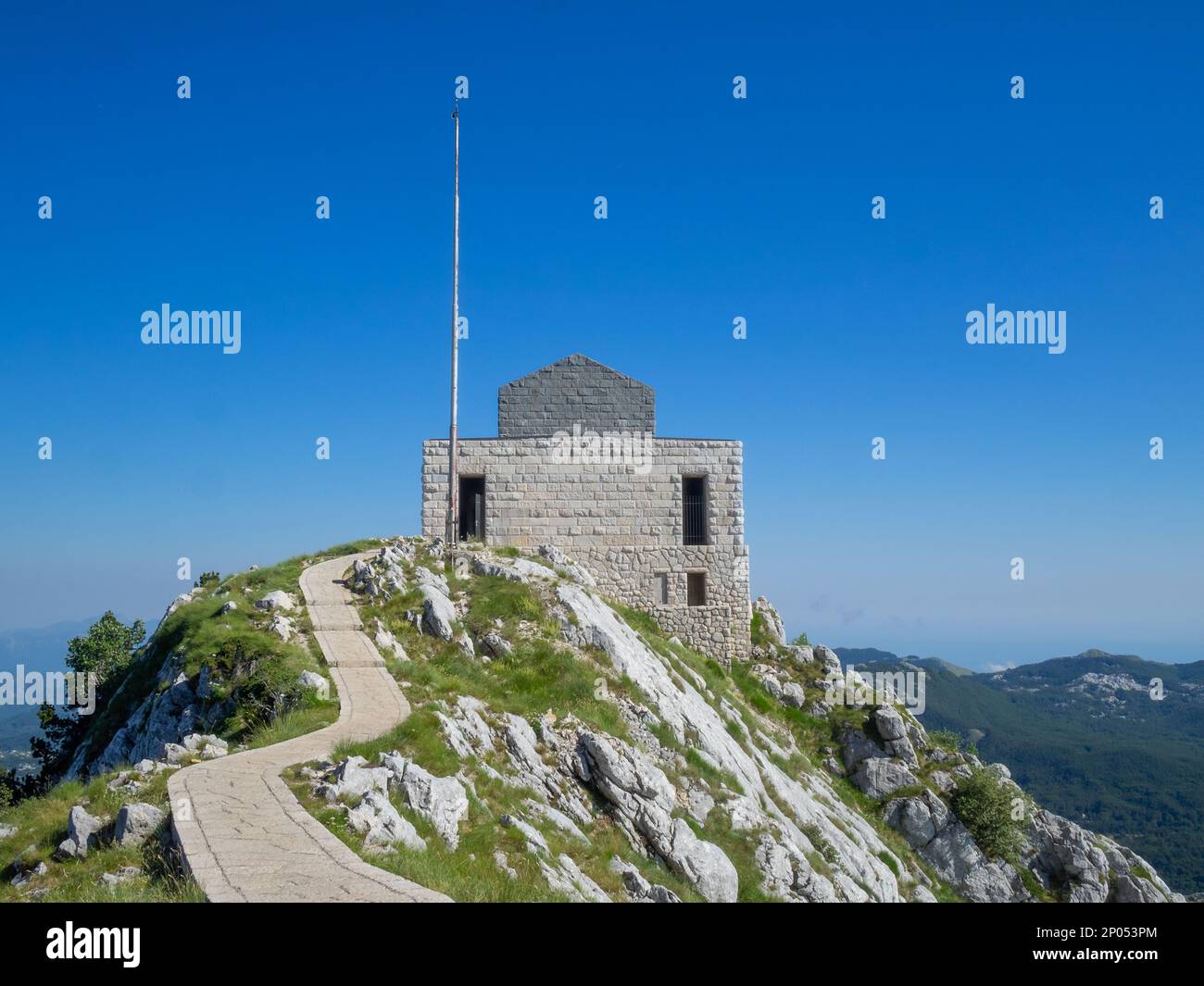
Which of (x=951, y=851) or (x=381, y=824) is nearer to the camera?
(x=381, y=824)

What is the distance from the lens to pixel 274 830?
10.4 metres

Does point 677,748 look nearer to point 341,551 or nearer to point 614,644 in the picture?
point 614,644

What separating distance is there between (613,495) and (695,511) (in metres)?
3.59

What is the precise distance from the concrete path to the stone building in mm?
15817

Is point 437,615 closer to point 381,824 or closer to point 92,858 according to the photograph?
point 381,824

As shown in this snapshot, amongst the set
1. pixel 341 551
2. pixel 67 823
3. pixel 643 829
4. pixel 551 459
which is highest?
pixel 551 459

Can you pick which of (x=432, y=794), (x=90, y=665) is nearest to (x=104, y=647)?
(x=90, y=665)

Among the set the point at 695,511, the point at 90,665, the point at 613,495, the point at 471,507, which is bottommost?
the point at 90,665

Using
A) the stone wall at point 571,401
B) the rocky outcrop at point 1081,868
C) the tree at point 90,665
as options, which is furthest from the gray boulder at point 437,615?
the rocky outcrop at point 1081,868

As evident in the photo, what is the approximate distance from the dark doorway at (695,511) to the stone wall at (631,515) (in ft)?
1.13

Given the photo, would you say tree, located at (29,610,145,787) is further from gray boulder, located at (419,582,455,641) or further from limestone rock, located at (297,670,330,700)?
limestone rock, located at (297,670,330,700)
